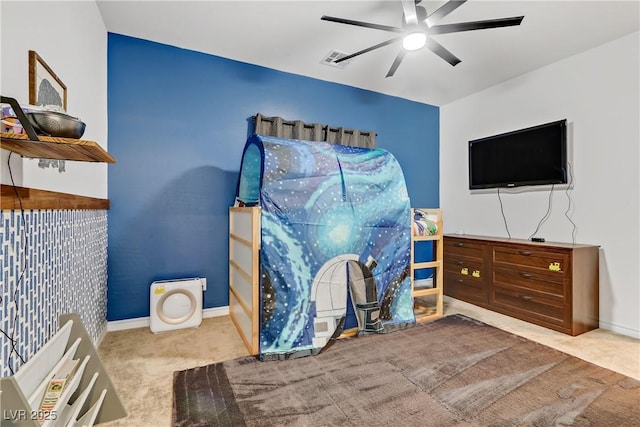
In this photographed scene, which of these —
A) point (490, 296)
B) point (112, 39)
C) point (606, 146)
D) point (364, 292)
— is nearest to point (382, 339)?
point (364, 292)

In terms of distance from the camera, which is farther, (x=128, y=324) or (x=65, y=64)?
(x=128, y=324)

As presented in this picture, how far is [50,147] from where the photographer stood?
3.72ft

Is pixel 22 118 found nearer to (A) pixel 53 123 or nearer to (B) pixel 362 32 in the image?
(A) pixel 53 123

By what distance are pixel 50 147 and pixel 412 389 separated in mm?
2139

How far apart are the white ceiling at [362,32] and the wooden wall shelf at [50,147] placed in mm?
1645

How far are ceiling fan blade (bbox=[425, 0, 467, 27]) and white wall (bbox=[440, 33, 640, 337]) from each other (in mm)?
1979

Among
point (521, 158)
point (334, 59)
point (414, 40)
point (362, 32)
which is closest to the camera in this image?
point (414, 40)

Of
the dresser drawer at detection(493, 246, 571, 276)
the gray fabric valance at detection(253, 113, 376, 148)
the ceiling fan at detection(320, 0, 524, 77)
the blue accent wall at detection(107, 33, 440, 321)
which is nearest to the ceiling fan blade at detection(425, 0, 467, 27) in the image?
the ceiling fan at detection(320, 0, 524, 77)

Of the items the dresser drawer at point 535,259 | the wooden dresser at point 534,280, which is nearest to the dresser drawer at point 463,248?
the wooden dresser at point 534,280

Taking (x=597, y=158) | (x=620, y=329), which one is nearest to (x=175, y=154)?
(x=597, y=158)

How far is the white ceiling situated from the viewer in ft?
7.53

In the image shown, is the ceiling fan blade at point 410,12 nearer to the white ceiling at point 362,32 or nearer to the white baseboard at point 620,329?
the white ceiling at point 362,32

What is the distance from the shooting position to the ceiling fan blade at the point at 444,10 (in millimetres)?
1762

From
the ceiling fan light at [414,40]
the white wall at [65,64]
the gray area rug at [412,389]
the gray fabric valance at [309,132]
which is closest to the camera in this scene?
the white wall at [65,64]
